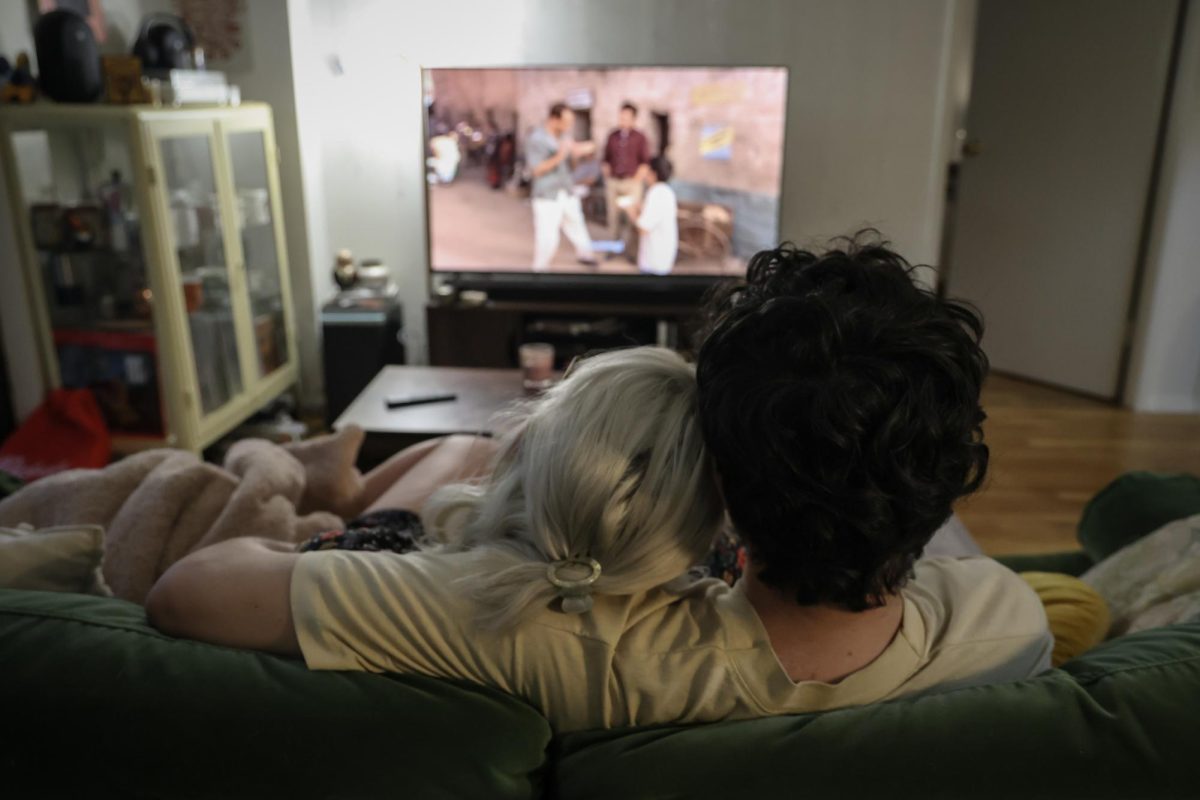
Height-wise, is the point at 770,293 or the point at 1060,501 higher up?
the point at 770,293

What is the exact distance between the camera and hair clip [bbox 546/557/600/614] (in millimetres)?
808

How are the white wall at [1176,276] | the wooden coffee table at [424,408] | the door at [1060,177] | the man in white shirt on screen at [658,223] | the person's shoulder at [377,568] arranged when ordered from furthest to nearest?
the door at [1060,177]
the white wall at [1176,276]
the man in white shirt on screen at [658,223]
the wooden coffee table at [424,408]
the person's shoulder at [377,568]

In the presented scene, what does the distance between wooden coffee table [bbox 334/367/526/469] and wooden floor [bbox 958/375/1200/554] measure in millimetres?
1280

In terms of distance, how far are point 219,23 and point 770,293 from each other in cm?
325

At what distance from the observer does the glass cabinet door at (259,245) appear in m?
3.36

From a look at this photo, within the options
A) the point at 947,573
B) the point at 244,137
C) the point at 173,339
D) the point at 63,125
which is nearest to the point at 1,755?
the point at 947,573

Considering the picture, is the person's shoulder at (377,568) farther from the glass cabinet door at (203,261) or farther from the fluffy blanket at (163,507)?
the glass cabinet door at (203,261)

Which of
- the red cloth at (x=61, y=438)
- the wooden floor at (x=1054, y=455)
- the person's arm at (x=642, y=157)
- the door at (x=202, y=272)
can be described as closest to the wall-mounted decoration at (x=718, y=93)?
A: the person's arm at (x=642, y=157)

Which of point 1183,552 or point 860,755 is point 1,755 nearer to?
point 860,755

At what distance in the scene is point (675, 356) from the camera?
881 millimetres

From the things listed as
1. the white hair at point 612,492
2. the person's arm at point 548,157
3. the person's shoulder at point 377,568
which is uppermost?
the person's arm at point 548,157

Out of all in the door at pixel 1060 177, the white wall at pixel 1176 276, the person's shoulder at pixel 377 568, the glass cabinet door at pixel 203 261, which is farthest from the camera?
the door at pixel 1060 177

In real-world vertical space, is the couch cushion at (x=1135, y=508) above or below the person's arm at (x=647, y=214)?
below

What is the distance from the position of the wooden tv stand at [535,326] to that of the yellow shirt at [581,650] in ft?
8.67
